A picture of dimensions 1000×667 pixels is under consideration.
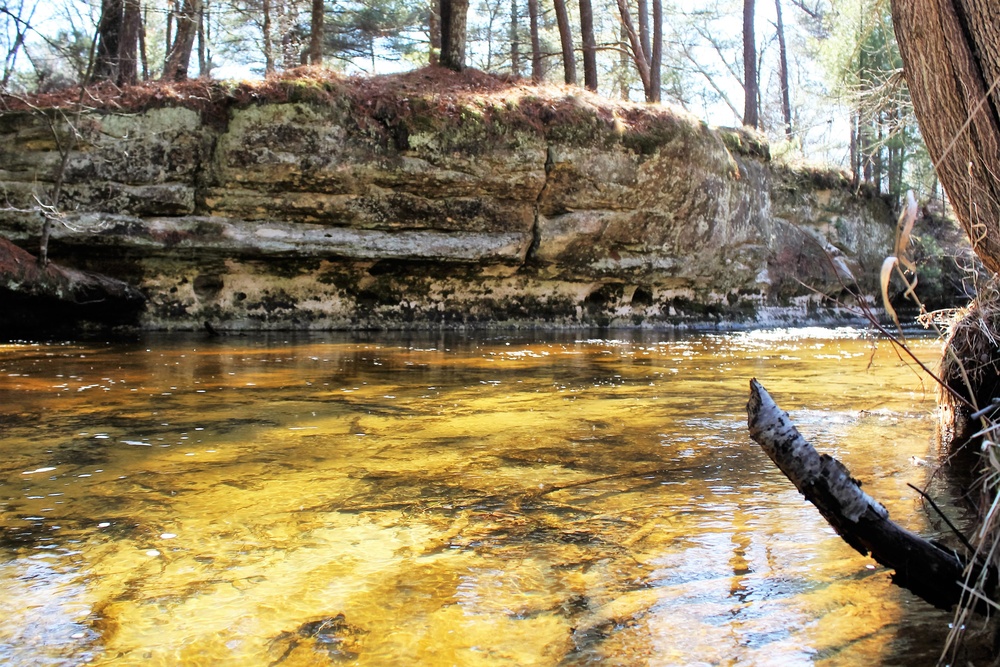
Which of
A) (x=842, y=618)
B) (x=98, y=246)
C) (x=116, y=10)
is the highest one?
(x=116, y=10)

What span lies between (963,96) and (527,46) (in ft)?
83.3

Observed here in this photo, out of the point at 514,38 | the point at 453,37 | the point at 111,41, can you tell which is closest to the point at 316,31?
the point at 453,37

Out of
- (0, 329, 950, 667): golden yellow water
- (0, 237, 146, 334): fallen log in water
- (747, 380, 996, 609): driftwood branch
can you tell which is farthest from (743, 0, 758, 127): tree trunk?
(747, 380, 996, 609): driftwood branch

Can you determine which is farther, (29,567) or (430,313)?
(430,313)

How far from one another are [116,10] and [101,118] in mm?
2834

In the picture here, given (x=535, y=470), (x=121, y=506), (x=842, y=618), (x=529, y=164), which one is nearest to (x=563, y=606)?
(x=842, y=618)

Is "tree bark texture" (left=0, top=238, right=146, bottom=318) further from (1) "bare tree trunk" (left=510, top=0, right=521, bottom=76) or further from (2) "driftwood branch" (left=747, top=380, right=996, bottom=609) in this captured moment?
(1) "bare tree trunk" (left=510, top=0, right=521, bottom=76)

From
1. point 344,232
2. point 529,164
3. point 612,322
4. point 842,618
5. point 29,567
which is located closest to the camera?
point 842,618

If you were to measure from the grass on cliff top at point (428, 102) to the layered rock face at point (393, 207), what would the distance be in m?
0.04

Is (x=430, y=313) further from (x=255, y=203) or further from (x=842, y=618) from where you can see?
(x=842, y=618)

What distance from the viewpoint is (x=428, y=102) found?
44.4 ft

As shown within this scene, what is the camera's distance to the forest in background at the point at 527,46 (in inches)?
574

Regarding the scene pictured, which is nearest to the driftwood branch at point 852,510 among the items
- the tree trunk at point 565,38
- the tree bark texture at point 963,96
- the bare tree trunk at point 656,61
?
the tree bark texture at point 963,96

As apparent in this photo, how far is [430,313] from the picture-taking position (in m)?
14.5
